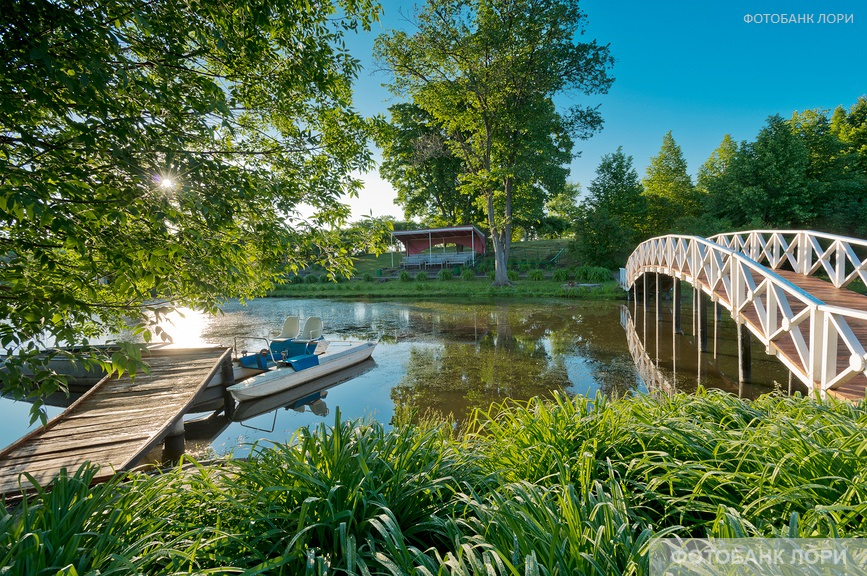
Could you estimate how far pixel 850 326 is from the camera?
6.41 meters

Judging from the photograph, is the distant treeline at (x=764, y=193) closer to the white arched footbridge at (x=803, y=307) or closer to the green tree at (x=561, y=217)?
the green tree at (x=561, y=217)

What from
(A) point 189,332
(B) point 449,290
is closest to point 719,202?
(B) point 449,290

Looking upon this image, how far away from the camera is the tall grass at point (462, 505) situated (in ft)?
5.45

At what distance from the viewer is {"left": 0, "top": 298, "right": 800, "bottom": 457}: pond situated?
7.63 meters

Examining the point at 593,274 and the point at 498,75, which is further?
the point at 593,274

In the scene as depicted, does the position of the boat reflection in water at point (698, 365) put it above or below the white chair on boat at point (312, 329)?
below

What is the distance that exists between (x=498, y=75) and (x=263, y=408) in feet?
65.1

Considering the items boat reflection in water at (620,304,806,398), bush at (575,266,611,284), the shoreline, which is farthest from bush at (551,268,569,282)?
boat reflection in water at (620,304,806,398)

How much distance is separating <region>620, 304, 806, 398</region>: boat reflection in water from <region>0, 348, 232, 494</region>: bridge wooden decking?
6821mm

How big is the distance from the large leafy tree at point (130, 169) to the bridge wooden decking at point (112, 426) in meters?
1.73

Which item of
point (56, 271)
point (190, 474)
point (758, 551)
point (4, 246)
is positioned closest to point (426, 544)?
point (758, 551)

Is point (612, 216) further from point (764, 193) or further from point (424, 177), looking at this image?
point (424, 177)

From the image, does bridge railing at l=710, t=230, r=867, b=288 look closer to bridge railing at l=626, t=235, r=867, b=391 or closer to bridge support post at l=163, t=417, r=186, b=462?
bridge railing at l=626, t=235, r=867, b=391

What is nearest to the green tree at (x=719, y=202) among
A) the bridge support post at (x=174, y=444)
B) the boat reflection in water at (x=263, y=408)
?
the boat reflection in water at (x=263, y=408)
